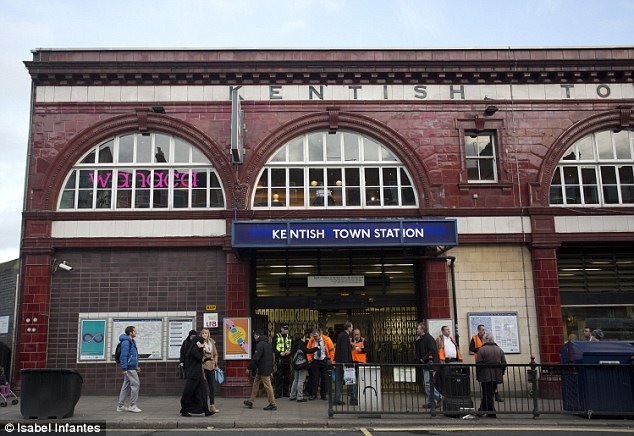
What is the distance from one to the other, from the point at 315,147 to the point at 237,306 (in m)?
5.03

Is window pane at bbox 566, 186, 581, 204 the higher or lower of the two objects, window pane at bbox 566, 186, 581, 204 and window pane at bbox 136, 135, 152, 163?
the lower

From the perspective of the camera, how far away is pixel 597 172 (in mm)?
17922

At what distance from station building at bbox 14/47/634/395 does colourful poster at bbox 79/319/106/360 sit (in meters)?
0.05

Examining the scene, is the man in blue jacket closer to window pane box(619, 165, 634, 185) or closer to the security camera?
the security camera

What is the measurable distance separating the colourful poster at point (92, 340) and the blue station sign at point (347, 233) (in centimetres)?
485

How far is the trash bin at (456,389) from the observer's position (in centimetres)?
1240

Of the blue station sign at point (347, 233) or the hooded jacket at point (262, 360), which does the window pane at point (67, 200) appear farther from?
the hooded jacket at point (262, 360)

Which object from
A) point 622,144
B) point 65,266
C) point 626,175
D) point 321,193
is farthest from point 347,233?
point 622,144

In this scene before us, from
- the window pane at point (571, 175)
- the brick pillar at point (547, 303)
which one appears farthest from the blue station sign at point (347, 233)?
the window pane at point (571, 175)

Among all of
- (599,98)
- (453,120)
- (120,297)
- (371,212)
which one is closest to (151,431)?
(120,297)

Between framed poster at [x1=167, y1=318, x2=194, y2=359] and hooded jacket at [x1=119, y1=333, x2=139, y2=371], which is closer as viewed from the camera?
hooded jacket at [x1=119, y1=333, x2=139, y2=371]

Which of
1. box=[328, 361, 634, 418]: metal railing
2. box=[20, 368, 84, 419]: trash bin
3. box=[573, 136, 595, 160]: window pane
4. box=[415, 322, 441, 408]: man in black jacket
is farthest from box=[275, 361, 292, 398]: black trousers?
box=[573, 136, 595, 160]: window pane

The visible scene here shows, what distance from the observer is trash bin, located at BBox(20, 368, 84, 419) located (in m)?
11.8

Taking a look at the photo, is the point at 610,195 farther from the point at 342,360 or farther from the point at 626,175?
the point at 342,360
